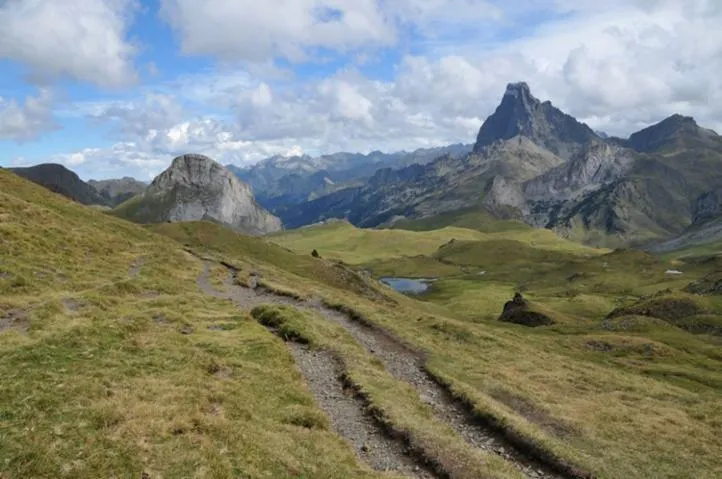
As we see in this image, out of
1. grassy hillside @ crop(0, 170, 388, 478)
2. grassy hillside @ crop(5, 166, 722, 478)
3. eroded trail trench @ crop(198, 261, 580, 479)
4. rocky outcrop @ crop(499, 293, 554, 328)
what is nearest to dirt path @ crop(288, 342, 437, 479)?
eroded trail trench @ crop(198, 261, 580, 479)

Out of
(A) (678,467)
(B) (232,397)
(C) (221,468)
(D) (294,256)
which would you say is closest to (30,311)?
(B) (232,397)

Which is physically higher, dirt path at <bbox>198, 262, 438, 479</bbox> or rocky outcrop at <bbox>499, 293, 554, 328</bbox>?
dirt path at <bbox>198, 262, 438, 479</bbox>

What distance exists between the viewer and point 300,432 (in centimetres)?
2619

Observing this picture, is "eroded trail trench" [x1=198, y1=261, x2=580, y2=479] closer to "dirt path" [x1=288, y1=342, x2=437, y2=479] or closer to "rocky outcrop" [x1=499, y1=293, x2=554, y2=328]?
"dirt path" [x1=288, y1=342, x2=437, y2=479]

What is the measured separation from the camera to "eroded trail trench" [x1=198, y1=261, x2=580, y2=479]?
27.8 meters

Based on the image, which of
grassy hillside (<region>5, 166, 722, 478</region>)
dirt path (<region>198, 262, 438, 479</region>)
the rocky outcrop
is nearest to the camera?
grassy hillside (<region>5, 166, 722, 478</region>)

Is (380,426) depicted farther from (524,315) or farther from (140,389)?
(524,315)

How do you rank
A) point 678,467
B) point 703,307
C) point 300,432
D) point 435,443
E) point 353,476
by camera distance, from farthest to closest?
point 703,307, point 678,467, point 435,443, point 300,432, point 353,476

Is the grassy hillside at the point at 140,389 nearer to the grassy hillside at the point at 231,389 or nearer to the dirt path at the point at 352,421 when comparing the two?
the grassy hillside at the point at 231,389

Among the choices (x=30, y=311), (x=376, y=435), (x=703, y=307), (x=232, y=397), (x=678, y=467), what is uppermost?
→ (x=30, y=311)

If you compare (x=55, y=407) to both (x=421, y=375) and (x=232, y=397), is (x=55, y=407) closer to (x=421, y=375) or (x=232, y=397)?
(x=232, y=397)

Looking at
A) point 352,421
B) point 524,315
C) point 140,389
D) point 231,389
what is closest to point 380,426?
point 352,421

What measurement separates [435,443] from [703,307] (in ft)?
498

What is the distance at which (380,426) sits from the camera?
3073 cm
